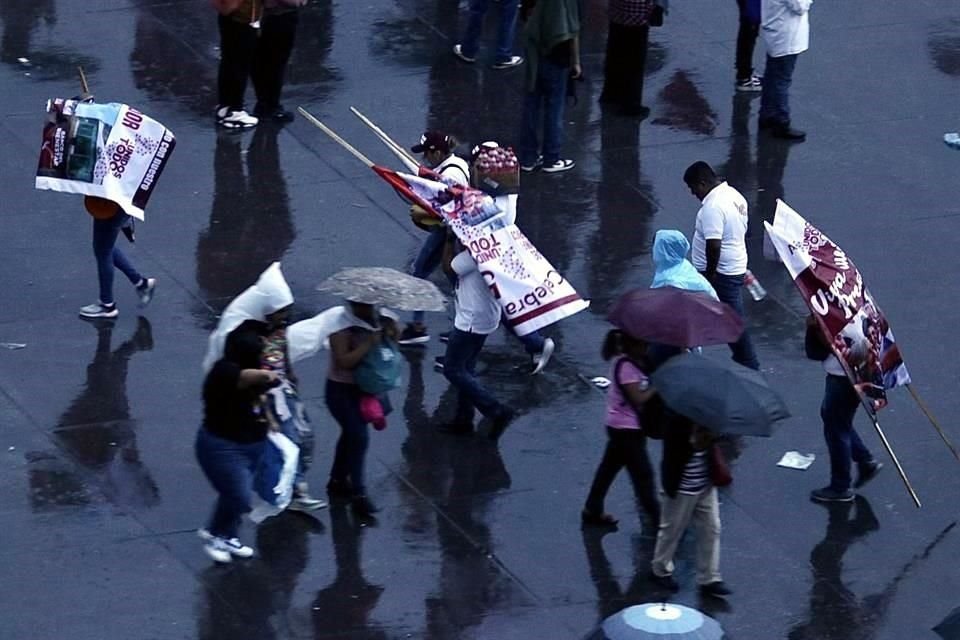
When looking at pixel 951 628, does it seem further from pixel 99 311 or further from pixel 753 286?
pixel 99 311

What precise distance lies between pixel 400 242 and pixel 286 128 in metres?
2.18

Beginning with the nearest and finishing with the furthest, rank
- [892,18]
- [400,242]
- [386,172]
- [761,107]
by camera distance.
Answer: [386,172], [400,242], [761,107], [892,18]

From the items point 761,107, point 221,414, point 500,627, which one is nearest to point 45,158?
point 221,414

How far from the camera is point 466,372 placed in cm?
1094

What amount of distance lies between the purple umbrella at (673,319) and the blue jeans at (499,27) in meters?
6.82

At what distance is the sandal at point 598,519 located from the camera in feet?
33.4

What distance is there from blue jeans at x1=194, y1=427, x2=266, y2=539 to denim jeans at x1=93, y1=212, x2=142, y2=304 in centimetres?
294

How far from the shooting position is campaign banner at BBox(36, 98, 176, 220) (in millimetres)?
11680

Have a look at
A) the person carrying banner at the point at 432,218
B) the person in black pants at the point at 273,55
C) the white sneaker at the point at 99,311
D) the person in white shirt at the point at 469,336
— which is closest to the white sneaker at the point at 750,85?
the person in black pants at the point at 273,55

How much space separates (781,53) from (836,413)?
5.41 m

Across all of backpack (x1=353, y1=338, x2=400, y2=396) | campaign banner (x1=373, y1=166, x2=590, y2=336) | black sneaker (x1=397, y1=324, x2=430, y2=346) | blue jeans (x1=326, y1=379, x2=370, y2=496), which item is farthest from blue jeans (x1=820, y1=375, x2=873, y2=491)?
black sneaker (x1=397, y1=324, x2=430, y2=346)

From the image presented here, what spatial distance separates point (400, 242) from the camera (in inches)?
529

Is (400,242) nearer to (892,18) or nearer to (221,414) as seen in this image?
(221,414)

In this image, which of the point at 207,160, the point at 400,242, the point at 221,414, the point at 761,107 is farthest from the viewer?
the point at 761,107
